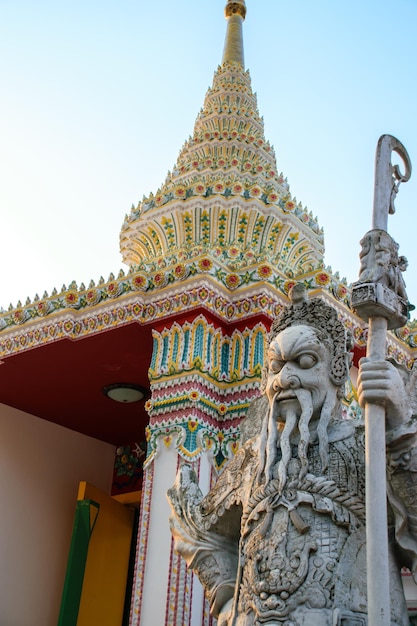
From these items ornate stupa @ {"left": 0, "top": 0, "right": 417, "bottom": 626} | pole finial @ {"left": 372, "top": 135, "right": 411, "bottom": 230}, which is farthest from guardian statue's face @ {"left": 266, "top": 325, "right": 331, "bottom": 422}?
ornate stupa @ {"left": 0, "top": 0, "right": 417, "bottom": 626}

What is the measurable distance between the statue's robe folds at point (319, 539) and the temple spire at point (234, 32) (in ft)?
27.8

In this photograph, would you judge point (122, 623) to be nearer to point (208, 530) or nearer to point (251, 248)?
point (251, 248)

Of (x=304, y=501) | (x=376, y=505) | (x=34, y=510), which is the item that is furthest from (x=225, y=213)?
(x=376, y=505)

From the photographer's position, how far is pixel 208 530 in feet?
13.9

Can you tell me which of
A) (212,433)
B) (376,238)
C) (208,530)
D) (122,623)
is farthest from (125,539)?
(376,238)

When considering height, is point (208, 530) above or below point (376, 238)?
below

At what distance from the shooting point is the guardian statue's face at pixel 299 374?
403cm

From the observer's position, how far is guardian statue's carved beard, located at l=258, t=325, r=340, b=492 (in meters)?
3.93

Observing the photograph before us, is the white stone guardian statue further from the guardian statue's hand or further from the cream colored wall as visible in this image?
the cream colored wall

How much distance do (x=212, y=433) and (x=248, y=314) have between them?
1026 millimetres

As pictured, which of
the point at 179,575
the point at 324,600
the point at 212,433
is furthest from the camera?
the point at 212,433

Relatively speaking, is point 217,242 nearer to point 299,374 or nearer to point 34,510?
point 34,510

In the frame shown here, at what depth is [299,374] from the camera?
405cm

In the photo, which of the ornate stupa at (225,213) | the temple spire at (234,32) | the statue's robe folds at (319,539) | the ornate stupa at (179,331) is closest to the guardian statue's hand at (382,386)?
the statue's robe folds at (319,539)
